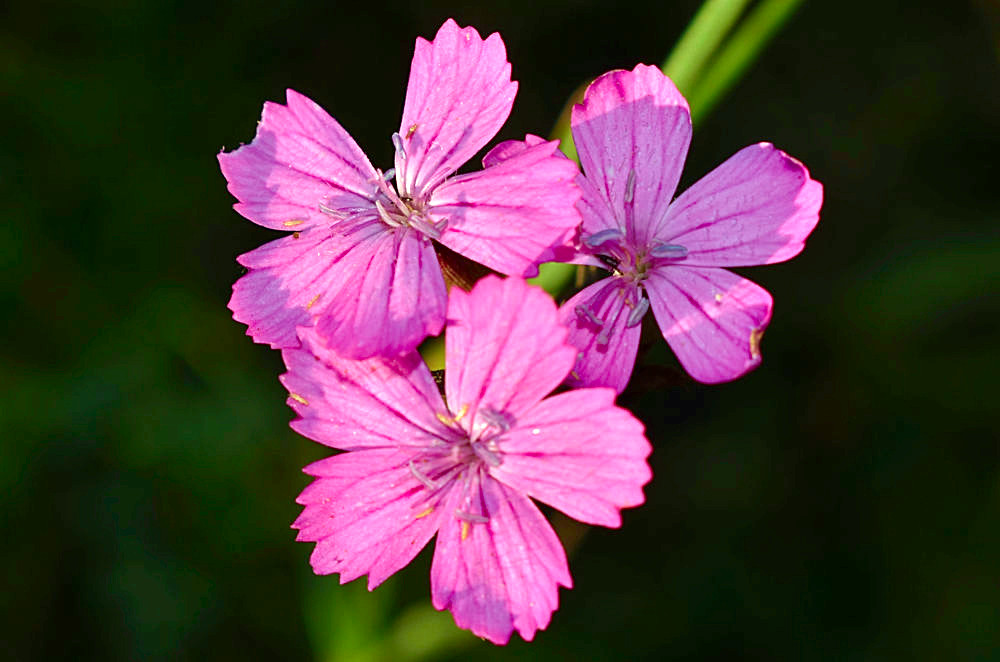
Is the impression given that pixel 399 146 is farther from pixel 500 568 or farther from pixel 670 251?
pixel 500 568

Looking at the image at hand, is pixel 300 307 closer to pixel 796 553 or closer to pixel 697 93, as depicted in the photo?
pixel 697 93

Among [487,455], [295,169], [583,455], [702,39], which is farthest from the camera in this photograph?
[702,39]

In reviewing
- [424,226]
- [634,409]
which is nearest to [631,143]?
[424,226]

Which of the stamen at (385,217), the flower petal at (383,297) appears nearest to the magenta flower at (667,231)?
the flower petal at (383,297)

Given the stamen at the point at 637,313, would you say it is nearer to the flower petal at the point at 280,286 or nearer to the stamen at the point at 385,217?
the stamen at the point at 385,217

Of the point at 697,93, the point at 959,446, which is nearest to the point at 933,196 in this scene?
the point at 959,446

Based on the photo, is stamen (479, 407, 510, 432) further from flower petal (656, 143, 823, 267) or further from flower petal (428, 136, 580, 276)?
flower petal (656, 143, 823, 267)
